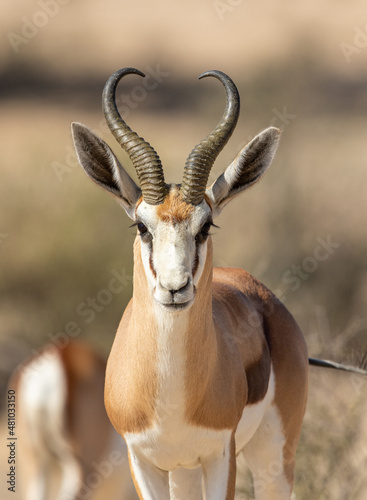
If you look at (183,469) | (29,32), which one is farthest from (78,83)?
(183,469)

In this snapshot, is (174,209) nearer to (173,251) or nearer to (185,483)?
(173,251)

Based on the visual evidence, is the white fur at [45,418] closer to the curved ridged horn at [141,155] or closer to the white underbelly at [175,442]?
the white underbelly at [175,442]

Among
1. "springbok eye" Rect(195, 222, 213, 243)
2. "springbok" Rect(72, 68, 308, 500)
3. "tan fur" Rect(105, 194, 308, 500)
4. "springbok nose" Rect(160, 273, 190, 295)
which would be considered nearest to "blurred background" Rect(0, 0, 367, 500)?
"tan fur" Rect(105, 194, 308, 500)

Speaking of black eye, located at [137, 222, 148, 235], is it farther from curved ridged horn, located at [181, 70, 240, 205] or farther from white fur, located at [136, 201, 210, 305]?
curved ridged horn, located at [181, 70, 240, 205]

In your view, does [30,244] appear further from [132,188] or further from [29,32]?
[29,32]

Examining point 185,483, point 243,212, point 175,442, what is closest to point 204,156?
point 175,442

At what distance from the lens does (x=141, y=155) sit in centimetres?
519

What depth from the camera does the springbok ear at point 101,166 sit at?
5289mm

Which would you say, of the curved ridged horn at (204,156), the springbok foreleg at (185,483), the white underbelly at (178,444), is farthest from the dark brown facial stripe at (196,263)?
the springbok foreleg at (185,483)

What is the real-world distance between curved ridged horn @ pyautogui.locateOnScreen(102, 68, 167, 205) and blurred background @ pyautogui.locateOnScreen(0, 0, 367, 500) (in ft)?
10.1

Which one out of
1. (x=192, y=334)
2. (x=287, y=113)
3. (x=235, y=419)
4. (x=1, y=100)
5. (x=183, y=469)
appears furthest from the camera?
(x=1, y=100)

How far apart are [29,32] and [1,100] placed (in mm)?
3697

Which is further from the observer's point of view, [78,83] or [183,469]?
[78,83]

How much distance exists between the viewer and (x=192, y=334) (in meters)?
5.09
